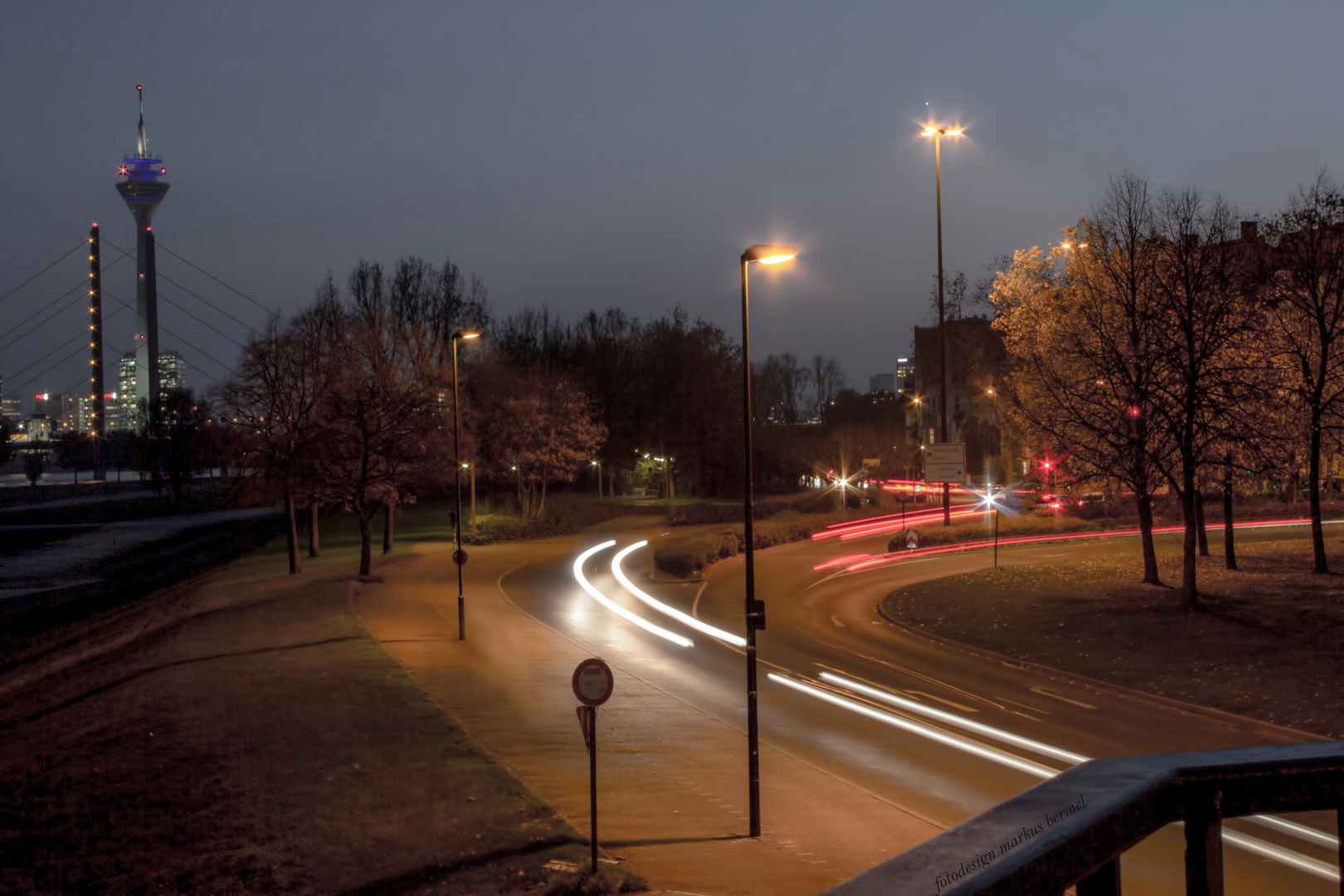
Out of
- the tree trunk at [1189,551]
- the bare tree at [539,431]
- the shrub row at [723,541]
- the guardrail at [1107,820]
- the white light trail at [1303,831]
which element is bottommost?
the white light trail at [1303,831]

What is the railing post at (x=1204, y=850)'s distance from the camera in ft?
7.03

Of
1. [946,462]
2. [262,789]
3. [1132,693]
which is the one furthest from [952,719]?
[946,462]

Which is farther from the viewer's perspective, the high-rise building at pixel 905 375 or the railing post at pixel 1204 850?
the high-rise building at pixel 905 375

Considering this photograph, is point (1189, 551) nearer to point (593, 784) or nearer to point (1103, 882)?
point (593, 784)

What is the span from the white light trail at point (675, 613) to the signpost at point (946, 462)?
1055cm

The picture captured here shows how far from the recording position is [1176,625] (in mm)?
20688

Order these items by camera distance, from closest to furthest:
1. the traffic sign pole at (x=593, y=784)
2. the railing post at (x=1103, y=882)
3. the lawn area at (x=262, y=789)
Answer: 1. the railing post at (x=1103, y=882)
2. the traffic sign pole at (x=593, y=784)
3. the lawn area at (x=262, y=789)

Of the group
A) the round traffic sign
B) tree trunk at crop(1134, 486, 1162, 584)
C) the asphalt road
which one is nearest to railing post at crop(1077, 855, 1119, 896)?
the asphalt road

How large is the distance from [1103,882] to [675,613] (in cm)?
2616

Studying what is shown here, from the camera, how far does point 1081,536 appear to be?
41094mm

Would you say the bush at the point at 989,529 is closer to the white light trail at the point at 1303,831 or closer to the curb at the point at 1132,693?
the curb at the point at 1132,693

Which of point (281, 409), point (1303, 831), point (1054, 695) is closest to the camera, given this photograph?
point (1303, 831)

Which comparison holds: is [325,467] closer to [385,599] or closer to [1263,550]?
[385,599]

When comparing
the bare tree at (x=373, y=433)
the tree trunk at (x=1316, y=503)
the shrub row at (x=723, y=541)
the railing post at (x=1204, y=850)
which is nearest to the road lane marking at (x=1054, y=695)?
the shrub row at (x=723, y=541)
